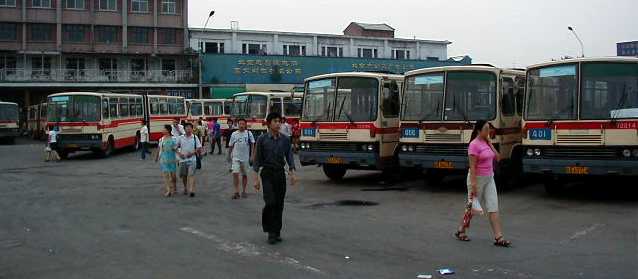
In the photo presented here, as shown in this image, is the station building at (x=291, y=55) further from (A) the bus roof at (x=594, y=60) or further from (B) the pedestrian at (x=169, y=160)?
(A) the bus roof at (x=594, y=60)

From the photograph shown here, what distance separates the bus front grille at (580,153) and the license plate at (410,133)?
294cm

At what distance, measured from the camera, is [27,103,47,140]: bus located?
150 ft

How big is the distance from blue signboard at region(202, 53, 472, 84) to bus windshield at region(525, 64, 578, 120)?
150 feet

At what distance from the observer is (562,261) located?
7621 mm

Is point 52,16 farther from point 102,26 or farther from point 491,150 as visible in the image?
point 491,150

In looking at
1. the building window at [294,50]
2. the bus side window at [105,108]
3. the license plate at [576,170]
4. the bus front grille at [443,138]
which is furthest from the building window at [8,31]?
the license plate at [576,170]

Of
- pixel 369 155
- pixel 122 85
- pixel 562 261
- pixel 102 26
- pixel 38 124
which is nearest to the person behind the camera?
pixel 562 261

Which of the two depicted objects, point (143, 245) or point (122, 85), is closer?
point (143, 245)

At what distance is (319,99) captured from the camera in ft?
54.2

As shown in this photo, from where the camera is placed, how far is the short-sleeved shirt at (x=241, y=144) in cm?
1434

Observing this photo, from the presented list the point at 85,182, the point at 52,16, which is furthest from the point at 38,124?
the point at 85,182

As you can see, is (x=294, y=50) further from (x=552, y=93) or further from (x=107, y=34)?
(x=552, y=93)

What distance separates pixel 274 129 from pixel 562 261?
4.28m

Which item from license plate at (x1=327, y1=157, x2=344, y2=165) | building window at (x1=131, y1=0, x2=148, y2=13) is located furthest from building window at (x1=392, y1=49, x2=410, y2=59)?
license plate at (x1=327, y1=157, x2=344, y2=165)
